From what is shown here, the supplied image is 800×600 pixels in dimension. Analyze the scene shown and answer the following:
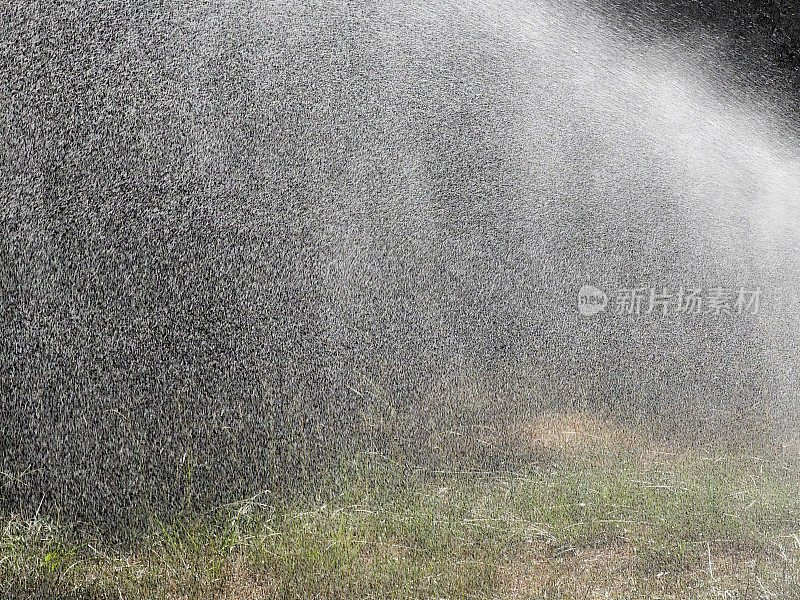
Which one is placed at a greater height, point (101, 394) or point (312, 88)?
point (312, 88)

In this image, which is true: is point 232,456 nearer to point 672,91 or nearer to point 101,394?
point 101,394

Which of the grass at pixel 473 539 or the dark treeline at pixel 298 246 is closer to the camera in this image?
the grass at pixel 473 539

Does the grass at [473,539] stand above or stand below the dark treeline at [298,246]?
below

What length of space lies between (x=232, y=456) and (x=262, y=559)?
0.23 meters

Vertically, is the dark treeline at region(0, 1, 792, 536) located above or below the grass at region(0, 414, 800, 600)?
above

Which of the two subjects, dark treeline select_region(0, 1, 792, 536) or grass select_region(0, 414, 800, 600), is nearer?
grass select_region(0, 414, 800, 600)

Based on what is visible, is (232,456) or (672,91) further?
(672,91)

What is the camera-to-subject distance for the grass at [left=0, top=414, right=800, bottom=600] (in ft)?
4.56

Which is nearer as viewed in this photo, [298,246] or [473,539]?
[473,539]

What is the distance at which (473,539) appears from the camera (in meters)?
1.48

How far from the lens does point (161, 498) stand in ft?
5.02

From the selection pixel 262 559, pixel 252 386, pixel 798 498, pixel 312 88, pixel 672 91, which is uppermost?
pixel 312 88

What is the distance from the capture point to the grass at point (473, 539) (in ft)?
4.56

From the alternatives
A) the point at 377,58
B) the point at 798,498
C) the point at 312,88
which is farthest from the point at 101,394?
the point at 798,498
